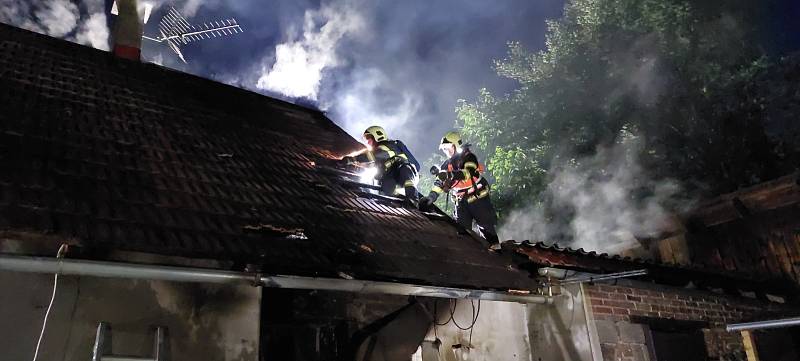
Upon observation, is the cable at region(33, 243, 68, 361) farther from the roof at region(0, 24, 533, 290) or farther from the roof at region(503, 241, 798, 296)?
the roof at region(503, 241, 798, 296)

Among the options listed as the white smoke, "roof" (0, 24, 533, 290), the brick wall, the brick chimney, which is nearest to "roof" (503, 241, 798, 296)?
the brick wall

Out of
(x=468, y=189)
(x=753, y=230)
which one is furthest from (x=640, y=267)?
(x=753, y=230)

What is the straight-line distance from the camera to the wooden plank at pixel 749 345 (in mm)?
7320

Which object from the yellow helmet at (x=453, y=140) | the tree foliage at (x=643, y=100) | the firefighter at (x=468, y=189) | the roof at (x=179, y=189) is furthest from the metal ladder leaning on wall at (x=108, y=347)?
the tree foliage at (x=643, y=100)

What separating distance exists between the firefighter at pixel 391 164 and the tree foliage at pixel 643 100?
9.68 m

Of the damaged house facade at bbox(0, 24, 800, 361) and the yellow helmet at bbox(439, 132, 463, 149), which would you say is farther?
the yellow helmet at bbox(439, 132, 463, 149)

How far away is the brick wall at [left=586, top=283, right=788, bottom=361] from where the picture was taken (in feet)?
19.5

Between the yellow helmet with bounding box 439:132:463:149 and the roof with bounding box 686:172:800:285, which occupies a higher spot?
the yellow helmet with bounding box 439:132:463:149

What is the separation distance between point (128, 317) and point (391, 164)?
4.95 metres

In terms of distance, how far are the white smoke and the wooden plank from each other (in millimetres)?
4702

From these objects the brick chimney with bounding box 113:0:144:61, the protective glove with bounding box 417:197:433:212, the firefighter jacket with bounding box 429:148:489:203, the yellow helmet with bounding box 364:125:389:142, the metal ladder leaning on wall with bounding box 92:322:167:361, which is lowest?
the metal ladder leaning on wall with bounding box 92:322:167:361

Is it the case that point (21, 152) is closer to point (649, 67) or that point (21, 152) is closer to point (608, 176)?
point (608, 176)

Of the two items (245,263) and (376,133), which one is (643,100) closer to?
(376,133)

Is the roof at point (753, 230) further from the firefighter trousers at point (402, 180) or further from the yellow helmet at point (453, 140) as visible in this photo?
the firefighter trousers at point (402, 180)
